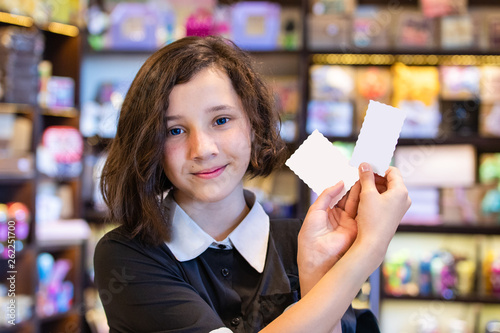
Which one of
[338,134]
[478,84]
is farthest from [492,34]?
[338,134]

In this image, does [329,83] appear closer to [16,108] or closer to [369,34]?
[369,34]

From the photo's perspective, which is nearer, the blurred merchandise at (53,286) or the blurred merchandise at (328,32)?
the blurred merchandise at (53,286)

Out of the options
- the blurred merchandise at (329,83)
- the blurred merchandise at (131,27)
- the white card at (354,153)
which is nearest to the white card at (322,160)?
the white card at (354,153)

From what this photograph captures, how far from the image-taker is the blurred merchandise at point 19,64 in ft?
9.52

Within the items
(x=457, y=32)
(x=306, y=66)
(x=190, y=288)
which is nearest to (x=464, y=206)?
(x=457, y=32)

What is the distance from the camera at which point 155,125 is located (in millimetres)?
1062

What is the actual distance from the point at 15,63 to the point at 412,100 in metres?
2.26

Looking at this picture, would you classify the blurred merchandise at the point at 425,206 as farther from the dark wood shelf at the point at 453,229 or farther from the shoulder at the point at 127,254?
the shoulder at the point at 127,254

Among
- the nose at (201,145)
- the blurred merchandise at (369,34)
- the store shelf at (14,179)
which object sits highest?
the blurred merchandise at (369,34)

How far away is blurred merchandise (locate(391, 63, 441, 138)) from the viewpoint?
10.8ft

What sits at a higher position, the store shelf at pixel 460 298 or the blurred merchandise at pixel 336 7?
the blurred merchandise at pixel 336 7

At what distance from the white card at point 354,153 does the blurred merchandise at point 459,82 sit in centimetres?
255

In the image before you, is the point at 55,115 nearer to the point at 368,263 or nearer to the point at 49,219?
the point at 49,219

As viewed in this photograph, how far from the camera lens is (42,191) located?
3342 millimetres
